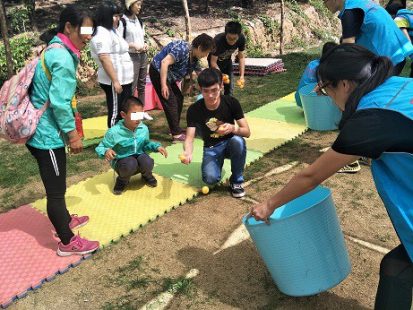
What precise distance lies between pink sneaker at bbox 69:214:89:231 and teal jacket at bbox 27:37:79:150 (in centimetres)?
92

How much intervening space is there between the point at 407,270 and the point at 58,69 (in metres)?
2.28

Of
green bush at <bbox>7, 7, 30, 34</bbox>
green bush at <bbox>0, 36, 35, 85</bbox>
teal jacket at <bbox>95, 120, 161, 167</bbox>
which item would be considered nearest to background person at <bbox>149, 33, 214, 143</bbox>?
teal jacket at <bbox>95, 120, 161, 167</bbox>

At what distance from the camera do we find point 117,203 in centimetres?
397

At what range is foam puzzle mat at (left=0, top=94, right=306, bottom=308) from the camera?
9.92 feet

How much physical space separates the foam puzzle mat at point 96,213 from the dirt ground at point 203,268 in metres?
0.10

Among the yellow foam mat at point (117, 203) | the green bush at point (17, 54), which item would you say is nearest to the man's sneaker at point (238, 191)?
the yellow foam mat at point (117, 203)

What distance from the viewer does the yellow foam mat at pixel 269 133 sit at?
526 centimetres

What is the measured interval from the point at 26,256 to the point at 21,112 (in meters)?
1.19

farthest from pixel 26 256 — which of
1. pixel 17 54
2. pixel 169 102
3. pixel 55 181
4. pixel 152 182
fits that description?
pixel 17 54

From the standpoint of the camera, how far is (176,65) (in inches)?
203

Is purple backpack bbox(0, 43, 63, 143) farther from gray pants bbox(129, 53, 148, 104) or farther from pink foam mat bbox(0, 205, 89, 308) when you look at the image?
gray pants bbox(129, 53, 148, 104)

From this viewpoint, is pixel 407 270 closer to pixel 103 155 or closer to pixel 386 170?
pixel 386 170

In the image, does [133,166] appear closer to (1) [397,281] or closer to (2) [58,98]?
(2) [58,98]

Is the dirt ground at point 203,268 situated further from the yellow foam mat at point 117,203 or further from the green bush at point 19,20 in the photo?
the green bush at point 19,20
